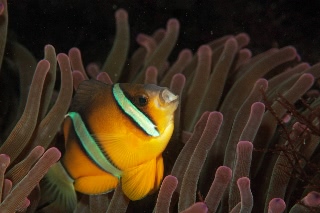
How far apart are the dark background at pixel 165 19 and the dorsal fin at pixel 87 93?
5.56 ft

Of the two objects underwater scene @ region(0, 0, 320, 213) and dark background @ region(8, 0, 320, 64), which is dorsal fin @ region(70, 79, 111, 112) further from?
dark background @ region(8, 0, 320, 64)

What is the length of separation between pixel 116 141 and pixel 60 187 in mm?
315

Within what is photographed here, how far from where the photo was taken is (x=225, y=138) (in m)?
1.88

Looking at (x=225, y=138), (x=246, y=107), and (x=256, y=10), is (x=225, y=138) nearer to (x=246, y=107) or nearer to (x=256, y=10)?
(x=246, y=107)

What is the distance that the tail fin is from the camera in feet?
4.99

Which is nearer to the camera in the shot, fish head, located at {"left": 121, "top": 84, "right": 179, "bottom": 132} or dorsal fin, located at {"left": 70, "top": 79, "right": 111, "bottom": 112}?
fish head, located at {"left": 121, "top": 84, "right": 179, "bottom": 132}

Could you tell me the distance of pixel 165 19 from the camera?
3.81 m

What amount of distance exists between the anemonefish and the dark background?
1.81m

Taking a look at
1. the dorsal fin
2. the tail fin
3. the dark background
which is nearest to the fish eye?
the dorsal fin

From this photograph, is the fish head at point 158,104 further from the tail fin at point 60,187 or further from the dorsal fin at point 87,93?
the tail fin at point 60,187

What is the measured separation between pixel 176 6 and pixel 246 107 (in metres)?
2.10

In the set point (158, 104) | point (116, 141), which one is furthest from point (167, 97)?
point (116, 141)

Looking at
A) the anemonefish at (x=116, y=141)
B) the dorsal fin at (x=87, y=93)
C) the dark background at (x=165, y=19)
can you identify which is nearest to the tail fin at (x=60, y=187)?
the anemonefish at (x=116, y=141)

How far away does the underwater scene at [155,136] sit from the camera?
1.38m
